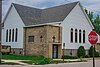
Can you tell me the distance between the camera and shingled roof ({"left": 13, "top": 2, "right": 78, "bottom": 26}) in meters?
43.6

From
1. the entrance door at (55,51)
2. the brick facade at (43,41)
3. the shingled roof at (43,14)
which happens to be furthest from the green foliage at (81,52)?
the shingled roof at (43,14)

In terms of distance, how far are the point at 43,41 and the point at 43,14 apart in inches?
447

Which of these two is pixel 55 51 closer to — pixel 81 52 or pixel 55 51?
pixel 55 51

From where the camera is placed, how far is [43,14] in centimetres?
4934

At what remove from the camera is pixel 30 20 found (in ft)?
148

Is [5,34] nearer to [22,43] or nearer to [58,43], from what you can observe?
[22,43]

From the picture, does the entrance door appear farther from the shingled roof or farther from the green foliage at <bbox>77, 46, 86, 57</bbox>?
the green foliage at <bbox>77, 46, 86, 57</bbox>

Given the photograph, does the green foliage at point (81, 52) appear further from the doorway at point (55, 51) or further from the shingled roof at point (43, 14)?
the shingled roof at point (43, 14)

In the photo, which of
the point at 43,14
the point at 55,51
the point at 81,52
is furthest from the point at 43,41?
the point at 43,14

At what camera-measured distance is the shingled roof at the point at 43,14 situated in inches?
1718

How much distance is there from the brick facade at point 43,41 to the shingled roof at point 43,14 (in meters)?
2.52

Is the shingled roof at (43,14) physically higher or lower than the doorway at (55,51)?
higher

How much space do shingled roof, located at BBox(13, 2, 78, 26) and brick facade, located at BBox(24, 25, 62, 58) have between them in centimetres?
252

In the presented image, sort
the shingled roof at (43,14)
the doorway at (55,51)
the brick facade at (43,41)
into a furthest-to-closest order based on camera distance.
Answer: the shingled roof at (43,14)
the doorway at (55,51)
the brick facade at (43,41)
